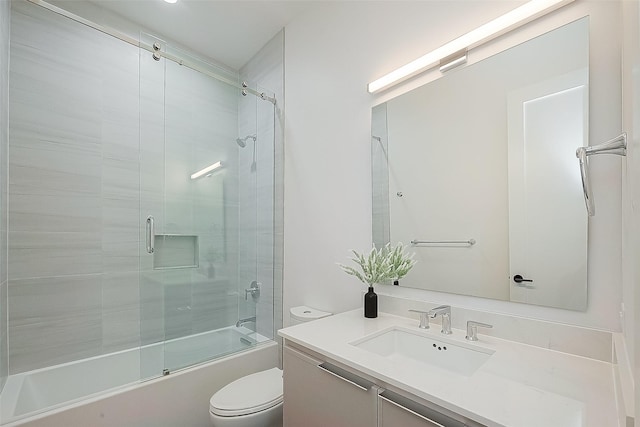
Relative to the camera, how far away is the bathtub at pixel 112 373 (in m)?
1.63

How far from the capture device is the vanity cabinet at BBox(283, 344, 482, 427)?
0.88 metres

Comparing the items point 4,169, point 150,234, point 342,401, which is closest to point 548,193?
point 342,401

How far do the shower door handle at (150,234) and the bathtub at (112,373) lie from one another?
64 cm

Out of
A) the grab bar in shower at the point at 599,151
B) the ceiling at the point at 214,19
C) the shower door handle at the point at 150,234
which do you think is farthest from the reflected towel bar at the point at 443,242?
the ceiling at the point at 214,19

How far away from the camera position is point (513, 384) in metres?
0.91

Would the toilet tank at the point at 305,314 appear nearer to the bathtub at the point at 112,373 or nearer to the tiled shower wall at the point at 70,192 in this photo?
the bathtub at the point at 112,373

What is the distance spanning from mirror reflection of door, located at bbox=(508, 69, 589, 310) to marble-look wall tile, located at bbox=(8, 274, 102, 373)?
261cm

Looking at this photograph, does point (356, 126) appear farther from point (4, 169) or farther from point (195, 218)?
point (4, 169)

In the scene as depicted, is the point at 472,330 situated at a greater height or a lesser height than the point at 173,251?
lesser

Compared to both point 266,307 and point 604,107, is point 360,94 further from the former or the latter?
point 266,307

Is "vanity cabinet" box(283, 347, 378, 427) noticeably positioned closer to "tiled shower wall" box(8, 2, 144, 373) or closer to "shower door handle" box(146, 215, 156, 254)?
"shower door handle" box(146, 215, 156, 254)

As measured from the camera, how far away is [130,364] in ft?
7.45

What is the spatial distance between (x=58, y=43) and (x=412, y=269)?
276 cm

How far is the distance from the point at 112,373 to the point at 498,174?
8.64 feet
